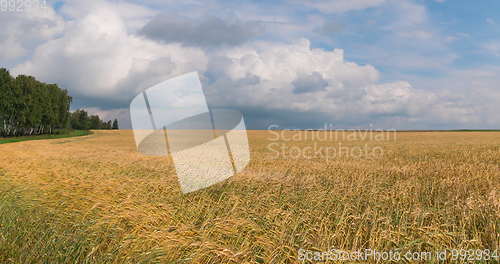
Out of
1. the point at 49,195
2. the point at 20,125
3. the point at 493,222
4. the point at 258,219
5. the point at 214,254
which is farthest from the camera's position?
the point at 20,125

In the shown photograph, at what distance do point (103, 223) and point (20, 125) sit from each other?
7205 centimetres

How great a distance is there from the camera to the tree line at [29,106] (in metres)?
59.8

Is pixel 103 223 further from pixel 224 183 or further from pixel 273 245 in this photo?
pixel 224 183

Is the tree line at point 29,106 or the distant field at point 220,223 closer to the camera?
the distant field at point 220,223

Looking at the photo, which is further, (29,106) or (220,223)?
(29,106)

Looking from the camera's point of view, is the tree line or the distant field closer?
the distant field

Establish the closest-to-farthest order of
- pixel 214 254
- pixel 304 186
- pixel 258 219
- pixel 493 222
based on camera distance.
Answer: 1. pixel 214 254
2. pixel 493 222
3. pixel 258 219
4. pixel 304 186

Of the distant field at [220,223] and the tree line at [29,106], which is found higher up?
the tree line at [29,106]

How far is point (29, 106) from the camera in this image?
63.5 m

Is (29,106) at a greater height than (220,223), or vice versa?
(29,106)

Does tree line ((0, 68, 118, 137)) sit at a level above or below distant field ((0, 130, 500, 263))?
above

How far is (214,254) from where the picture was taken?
428cm

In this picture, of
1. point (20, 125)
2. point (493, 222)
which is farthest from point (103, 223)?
point (20, 125)

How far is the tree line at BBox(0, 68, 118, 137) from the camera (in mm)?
59812
